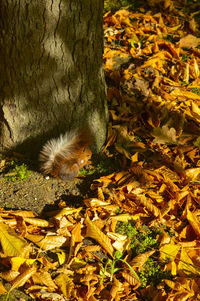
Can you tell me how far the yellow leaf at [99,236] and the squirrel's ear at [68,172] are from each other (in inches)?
19.7

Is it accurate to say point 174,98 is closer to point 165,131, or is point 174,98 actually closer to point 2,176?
point 165,131

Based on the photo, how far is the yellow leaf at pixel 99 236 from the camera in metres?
2.56

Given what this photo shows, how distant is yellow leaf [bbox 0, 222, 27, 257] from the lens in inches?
94.9

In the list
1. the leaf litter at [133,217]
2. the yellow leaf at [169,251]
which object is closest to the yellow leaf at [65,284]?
the leaf litter at [133,217]

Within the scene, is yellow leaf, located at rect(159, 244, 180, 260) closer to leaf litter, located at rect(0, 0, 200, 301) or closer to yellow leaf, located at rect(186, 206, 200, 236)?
leaf litter, located at rect(0, 0, 200, 301)

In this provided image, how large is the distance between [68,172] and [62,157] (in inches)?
5.5

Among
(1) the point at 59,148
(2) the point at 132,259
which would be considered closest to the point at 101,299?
(2) the point at 132,259

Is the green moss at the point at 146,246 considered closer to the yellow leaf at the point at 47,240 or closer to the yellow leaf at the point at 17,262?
the yellow leaf at the point at 47,240

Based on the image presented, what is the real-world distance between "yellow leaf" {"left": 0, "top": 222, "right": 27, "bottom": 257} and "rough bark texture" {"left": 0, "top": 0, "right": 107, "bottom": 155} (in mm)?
918

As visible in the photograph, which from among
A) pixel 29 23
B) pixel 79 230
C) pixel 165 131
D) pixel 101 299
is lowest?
pixel 101 299

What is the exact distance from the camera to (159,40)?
174 inches

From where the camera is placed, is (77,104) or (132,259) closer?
(132,259)

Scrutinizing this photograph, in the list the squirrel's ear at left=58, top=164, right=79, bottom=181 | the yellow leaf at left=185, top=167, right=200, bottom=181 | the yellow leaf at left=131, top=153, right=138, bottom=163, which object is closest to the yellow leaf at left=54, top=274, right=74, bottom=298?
the squirrel's ear at left=58, top=164, right=79, bottom=181

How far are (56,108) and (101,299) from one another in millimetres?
1567
